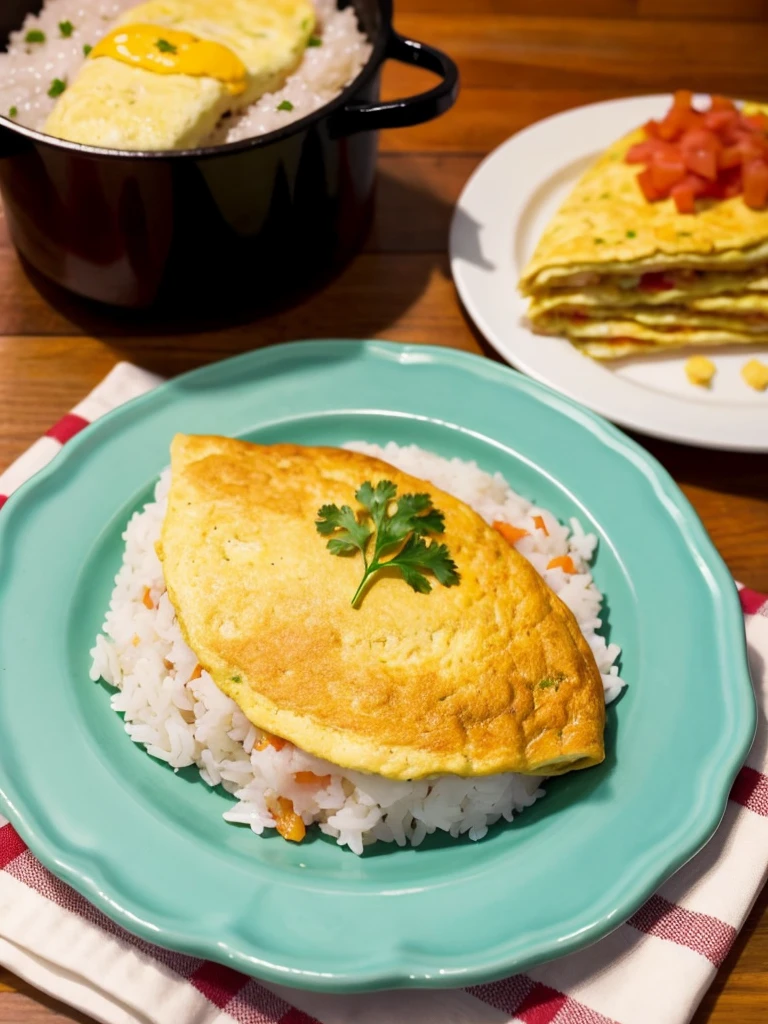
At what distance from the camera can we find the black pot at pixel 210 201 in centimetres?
256

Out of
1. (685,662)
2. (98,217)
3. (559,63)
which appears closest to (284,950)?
(685,662)

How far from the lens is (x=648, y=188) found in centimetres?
332

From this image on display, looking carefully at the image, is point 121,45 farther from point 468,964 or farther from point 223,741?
point 468,964

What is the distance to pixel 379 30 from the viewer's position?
2.90m

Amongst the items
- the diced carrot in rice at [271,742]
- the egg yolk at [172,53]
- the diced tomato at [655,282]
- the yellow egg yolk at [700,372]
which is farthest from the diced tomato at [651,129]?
the diced carrot in rice at [271,742]

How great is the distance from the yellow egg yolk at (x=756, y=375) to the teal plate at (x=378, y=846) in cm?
66

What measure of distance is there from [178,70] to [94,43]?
0.54 metres

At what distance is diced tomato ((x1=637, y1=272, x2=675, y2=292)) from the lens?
3242mm

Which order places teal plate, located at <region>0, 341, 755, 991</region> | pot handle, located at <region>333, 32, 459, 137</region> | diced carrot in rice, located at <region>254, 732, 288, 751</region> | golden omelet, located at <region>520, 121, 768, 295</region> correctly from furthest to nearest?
golden omelet, located at <region>520, 121, 768, 295</region>
pot handle, located at <region>333, 32, 459, 137</region>
diced carrot in rice, located at <region>254, 732, 288, 751</region>
teal plate, located at <region>0, 341, 755, 991</region>

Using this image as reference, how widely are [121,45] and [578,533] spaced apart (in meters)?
1.91

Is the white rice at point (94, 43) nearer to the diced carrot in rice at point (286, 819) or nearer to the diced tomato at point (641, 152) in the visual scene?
the diced tomato at point (641, 152)

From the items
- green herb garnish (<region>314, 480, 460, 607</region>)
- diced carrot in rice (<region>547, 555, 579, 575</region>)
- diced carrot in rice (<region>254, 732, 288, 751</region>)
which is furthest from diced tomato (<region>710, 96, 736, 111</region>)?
diced carrot in rice (<region>254, 732, 288, 751</region>)

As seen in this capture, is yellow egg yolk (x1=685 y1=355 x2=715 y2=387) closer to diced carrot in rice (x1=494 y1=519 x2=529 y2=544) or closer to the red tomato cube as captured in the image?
the red tomato cube

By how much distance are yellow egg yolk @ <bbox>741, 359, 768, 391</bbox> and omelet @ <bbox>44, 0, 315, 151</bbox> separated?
1.69 m
